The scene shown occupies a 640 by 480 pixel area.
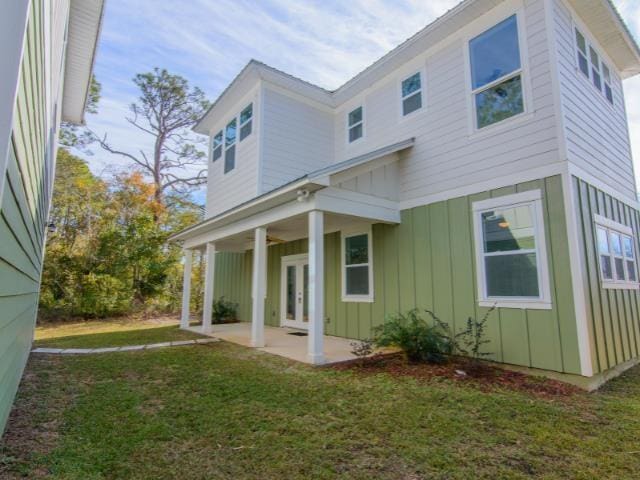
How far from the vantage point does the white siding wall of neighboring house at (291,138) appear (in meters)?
9.02

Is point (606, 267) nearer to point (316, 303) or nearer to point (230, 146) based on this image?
point (316, 303)

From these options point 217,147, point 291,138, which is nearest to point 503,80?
point 291,138

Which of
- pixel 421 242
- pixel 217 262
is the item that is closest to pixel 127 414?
pixel 421 242

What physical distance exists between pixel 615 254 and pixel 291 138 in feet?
24.0

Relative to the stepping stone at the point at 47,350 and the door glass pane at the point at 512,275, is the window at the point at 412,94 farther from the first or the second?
the stepping stone at the point at 47,350

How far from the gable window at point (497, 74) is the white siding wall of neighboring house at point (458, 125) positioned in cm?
14

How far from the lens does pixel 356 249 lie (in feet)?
26.7

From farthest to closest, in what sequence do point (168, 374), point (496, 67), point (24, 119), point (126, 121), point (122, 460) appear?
point (126, 121) < point (496, 67) < point (168, 374) < point (122, 460) < point (24, 119)

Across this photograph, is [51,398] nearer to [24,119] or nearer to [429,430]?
[24,119]

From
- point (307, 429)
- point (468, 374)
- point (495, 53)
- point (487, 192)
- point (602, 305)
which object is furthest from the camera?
point (495, 53)

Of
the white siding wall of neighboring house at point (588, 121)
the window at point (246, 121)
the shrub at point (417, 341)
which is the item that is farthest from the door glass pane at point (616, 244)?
the window at point (246, 121)

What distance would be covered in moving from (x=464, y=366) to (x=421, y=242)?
2381 mm

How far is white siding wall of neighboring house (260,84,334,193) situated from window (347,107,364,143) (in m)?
0.77

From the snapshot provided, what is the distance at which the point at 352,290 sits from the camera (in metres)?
8.12
